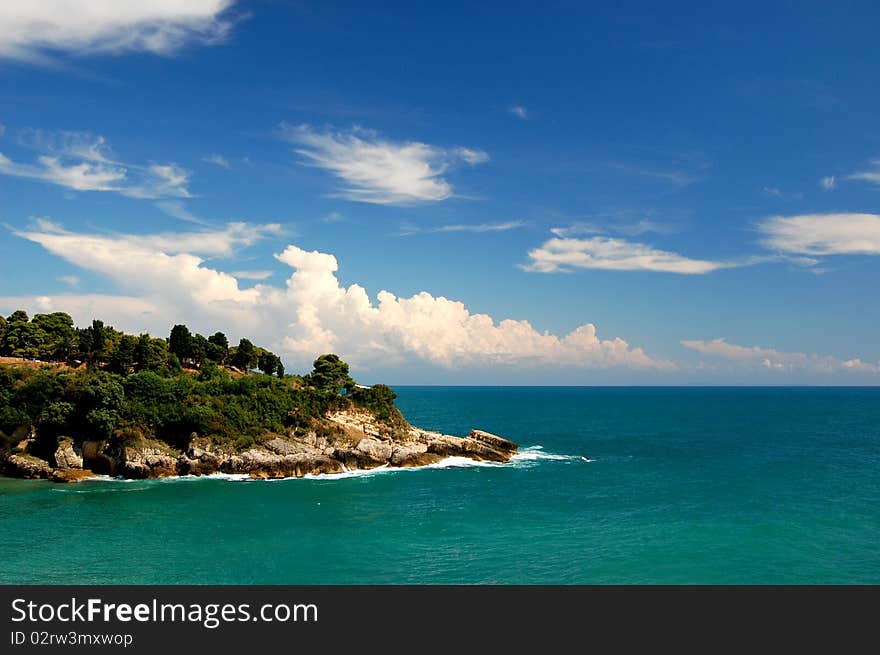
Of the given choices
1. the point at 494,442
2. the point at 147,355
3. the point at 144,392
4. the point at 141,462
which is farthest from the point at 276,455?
the point at 494,442

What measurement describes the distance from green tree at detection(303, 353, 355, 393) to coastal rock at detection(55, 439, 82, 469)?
33.4 meters

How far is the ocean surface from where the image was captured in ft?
124

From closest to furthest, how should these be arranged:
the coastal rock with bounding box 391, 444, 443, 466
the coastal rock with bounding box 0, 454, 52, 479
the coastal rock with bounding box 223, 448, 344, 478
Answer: the coastal rock with bounding box 0, 454, 52, 479, the coastal rock with bounding box 223, 448, 344, 478, the coastal rock with bounding box 391, 444, 443, 466

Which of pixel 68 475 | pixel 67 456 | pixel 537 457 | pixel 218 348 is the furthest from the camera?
pixel 218 348

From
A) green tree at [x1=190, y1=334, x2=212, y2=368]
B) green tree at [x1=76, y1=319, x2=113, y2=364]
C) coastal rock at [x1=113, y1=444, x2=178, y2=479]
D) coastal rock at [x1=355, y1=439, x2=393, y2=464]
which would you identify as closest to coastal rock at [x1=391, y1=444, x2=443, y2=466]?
coastal rock at [x1=355, y1=439, x2=393, y2=464]

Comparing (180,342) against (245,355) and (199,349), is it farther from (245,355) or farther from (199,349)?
(245,355)

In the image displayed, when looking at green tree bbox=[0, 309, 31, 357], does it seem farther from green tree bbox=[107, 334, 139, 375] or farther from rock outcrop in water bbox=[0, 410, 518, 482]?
rock outcrop in water bbox=[0, 410, 518, 482]

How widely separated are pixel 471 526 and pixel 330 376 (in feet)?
156

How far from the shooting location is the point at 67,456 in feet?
215

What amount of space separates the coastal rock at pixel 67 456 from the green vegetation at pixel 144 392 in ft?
5.34
